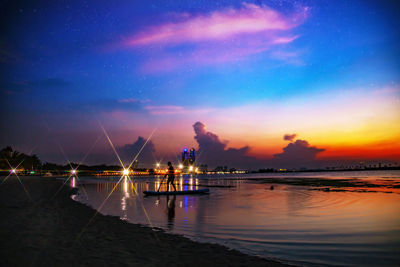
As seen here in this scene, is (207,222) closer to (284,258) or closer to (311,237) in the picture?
(311,237)

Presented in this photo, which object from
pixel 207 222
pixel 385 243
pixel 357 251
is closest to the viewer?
pixel 357 251

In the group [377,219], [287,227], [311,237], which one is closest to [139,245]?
[311,237]

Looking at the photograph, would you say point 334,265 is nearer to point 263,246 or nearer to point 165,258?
point 263,246

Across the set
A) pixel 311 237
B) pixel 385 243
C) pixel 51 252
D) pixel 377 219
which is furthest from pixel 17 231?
pixel 377 219

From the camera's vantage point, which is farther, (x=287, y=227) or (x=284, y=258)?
(x=287, y=227)

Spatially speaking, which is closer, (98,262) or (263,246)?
(98,262)

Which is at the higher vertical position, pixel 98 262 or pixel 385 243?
pixel 98 262

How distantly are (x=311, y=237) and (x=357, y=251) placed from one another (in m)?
2.15

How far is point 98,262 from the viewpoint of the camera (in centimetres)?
694

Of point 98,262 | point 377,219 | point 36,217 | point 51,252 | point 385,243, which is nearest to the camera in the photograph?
point 98,262

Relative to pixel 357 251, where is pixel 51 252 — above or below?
above

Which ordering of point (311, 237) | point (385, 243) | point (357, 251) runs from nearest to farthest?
point (357, 251) → point (385, 243) → point (311, 237)

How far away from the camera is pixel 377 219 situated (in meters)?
16.5

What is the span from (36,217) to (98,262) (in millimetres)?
8463
